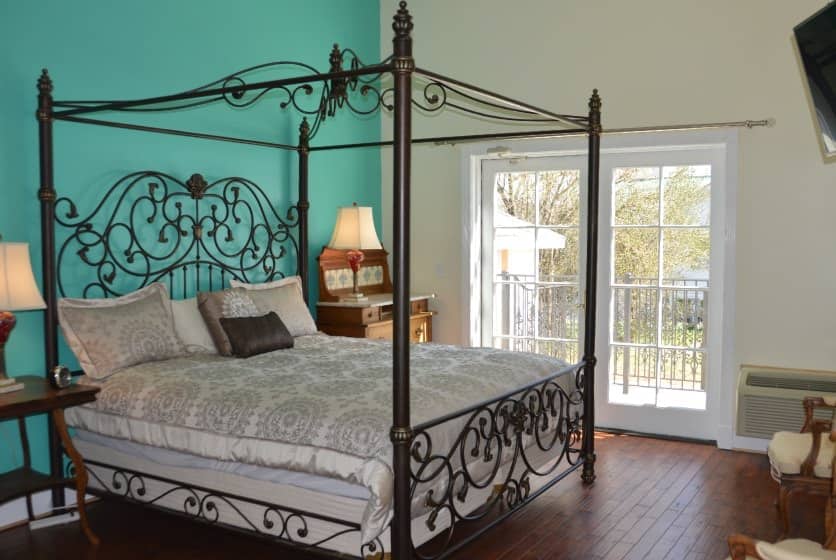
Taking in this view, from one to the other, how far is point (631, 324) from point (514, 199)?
50.1 inches

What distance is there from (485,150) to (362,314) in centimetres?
161

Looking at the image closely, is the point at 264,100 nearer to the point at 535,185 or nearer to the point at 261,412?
the point at 535,185

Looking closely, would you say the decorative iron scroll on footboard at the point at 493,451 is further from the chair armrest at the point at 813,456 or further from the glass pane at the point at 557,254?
the glass pane at the point at 557,254

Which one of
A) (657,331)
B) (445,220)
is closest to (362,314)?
(445,220)

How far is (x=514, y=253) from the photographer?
591 cm

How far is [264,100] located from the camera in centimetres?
509

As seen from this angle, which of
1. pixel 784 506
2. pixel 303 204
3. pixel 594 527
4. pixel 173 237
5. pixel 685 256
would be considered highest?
pixel 303 204

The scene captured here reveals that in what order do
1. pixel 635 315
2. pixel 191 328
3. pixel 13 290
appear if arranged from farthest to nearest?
pixel 635 315
pixel 191 328
pixel 13 290

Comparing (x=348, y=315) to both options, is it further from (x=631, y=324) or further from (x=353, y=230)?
(x=631, y=324)

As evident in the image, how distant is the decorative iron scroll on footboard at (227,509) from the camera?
293cm

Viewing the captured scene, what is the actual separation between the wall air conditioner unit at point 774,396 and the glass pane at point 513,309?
61.2 inches

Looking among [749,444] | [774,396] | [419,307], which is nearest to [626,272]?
[774,396]

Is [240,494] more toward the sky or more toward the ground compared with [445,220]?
more toward the ground

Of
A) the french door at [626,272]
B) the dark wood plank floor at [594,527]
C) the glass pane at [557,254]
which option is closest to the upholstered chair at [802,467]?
the dark wood plank floor at [594,527]
